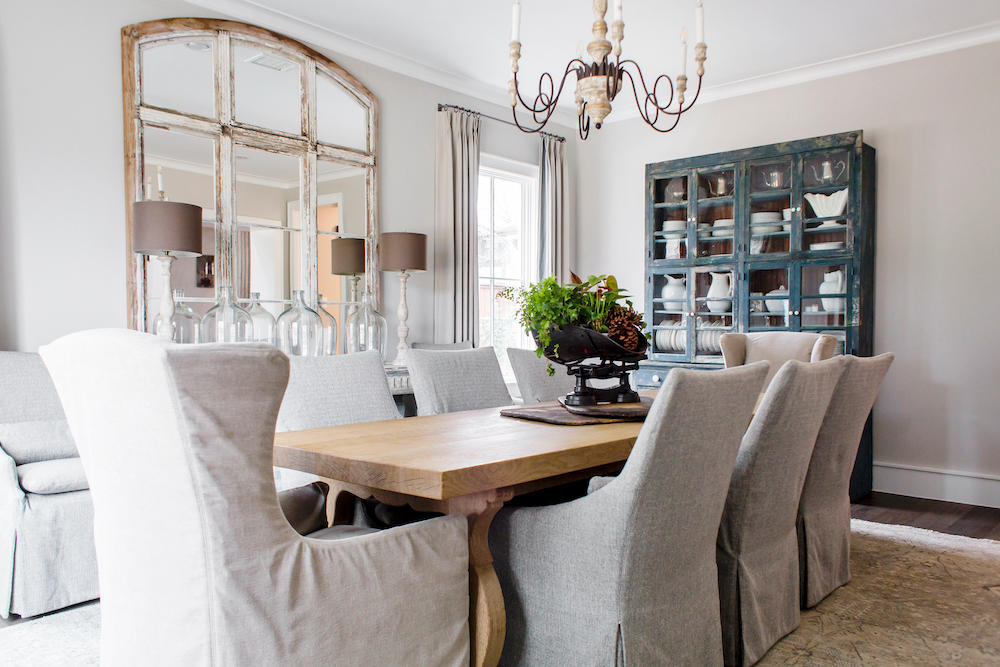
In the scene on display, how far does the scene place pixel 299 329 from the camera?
4074 mm

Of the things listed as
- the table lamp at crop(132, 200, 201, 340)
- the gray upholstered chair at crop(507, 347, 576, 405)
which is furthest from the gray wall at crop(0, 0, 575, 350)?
the gray upholstered chair at crop(507, 347, 576, 405)

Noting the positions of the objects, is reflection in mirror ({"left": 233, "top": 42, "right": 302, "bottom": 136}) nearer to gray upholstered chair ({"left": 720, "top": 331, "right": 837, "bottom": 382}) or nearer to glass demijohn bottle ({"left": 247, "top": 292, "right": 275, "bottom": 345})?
glass demijohn bottle ({"left": 247, "top": 292, "right": 275, "bottom": 345})

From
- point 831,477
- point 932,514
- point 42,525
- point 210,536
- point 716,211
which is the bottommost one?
point 932,514

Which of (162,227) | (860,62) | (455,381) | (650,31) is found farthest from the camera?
(860,62)

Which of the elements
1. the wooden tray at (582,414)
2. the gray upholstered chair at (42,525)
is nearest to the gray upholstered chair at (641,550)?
the wooden tray at (582,414)

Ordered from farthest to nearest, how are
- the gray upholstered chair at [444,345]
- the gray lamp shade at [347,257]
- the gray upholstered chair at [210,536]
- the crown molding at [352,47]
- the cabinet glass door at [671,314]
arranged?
1. the cabinet glass door at [671,314]
2. the gray upholstered chair at [444,345]
3. the gray lamp shade at [347,257]
4. the crown molding at [352,47]
5. the gray upholstered chair at [210,536]

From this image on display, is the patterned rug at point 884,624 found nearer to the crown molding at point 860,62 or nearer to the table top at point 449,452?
the table top at point 449,452

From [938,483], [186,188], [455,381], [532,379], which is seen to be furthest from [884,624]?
[186,188]

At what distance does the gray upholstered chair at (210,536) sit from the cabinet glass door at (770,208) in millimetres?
3871

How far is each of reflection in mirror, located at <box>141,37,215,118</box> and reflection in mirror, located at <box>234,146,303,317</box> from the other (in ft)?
1.02

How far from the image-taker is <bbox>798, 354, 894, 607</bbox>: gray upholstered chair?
2.52m

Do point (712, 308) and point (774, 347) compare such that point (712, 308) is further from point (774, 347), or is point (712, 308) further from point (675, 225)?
point (774, 347)

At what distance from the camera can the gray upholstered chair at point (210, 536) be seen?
1251 mm

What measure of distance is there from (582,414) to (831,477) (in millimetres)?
949
